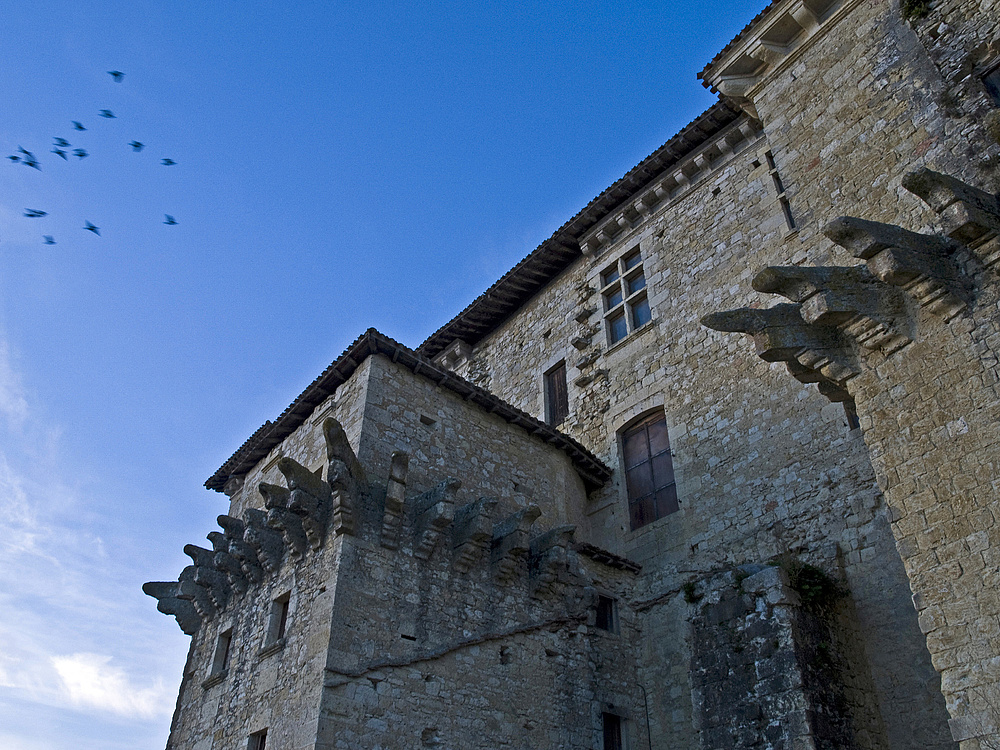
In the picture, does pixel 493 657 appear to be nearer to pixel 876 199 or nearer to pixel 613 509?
pixel 613 509

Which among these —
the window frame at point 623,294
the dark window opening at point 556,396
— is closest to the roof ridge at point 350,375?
the dark window opening at point 556,396

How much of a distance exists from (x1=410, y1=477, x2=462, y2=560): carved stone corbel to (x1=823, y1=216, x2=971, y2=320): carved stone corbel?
5448 mm

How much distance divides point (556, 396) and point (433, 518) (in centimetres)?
620

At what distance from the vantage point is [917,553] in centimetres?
550

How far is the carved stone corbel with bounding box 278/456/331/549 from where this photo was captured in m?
9.10

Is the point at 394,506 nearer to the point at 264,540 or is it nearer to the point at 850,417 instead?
the point at 264,540

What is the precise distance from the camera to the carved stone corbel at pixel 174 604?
1230 centimetres

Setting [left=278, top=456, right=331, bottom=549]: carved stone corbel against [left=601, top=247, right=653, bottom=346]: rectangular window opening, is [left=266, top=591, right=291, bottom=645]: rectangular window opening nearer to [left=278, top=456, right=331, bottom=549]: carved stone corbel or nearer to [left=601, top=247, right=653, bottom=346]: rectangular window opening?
[left=278, top=456, right=331, bottom=549]: carved stone corbel

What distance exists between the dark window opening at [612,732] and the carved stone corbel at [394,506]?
3786 millimetres

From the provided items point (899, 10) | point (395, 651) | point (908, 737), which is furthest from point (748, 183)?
point (395, 651)

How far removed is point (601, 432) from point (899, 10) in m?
7.65

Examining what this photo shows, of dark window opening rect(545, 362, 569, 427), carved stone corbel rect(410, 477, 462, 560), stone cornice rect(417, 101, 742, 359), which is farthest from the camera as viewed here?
dark window opening rect(545, 362, 569, 427)

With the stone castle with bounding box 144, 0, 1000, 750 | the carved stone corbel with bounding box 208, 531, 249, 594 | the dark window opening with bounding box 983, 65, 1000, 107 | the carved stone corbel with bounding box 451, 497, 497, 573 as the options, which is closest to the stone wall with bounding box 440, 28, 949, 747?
the stone castle with bounding box 144, 0, 1000, 750

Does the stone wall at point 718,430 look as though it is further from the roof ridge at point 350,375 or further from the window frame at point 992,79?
the window frame at point 992,79
